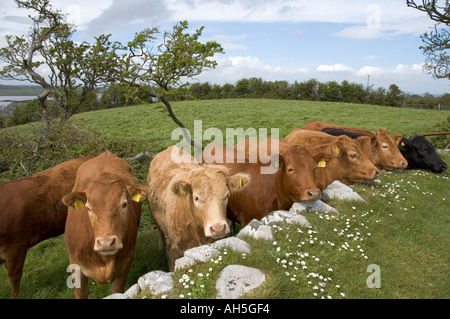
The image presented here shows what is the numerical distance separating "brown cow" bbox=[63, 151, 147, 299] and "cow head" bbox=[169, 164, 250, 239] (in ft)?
2.35

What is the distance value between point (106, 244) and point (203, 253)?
1114 millimetres

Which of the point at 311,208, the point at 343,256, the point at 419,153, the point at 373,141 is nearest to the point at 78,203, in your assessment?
the point at 343,256

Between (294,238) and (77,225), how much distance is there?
292cm

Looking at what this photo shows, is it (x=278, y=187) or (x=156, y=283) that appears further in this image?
(x=278, y=187)

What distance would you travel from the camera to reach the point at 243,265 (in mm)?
3592

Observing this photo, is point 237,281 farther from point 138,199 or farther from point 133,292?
point 138,199

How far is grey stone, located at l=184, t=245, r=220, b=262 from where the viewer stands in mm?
3754

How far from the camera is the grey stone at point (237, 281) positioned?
10.4ft

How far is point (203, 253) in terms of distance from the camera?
3852 mm

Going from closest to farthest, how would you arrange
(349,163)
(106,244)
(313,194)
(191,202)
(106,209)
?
1. (106,244)
2. (106,209)
3. (191,202)
4. (313,194)
5. (349,163)

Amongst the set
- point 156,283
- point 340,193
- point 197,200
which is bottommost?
point 156,283

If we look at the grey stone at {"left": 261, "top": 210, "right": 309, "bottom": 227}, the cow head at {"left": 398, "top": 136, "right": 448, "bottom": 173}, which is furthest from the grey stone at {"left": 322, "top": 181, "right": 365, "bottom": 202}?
the cow head at {"left": 398, "top": 136, "right": 448, "bottom": 173}

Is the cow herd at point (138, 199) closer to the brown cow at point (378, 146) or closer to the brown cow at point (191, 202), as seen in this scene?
the brown cow at point (191, 202)
